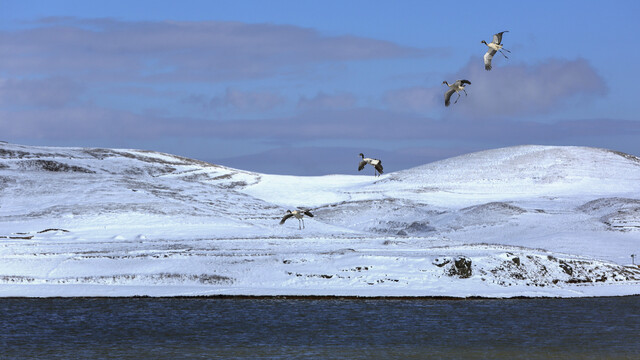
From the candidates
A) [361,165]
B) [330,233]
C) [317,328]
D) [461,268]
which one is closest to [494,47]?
Answer: [361,165]

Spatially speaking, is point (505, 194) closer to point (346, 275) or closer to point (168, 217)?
point (168, 217)

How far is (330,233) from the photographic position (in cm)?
9638

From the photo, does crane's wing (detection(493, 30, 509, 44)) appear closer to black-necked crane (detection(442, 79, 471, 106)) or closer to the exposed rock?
black-necked crane (detection(442, 79, 471, 106))

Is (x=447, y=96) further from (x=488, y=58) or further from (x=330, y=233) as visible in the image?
(x=330, y=233)

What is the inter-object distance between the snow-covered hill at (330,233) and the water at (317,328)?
3732 millimetres

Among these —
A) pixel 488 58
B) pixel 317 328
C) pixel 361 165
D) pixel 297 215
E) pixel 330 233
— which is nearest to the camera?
pixel 488 58

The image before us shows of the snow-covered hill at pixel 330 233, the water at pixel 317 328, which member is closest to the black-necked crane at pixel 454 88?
the water at pixel 317 328

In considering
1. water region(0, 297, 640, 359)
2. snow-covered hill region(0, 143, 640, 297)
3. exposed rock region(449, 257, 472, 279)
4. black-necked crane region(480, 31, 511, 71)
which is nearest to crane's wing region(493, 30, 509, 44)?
black-necked crane region(480, 31, 511, 71)

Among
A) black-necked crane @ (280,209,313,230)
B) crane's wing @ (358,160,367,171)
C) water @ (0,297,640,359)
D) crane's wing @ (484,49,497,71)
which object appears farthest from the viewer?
black-necked crane @ (280,209,313,230)

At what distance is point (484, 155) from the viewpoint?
19825 cm

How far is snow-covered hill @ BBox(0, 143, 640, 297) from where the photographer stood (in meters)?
63.8

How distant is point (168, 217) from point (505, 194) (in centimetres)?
7326

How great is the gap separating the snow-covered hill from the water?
373cm

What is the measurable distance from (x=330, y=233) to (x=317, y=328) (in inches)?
1916
